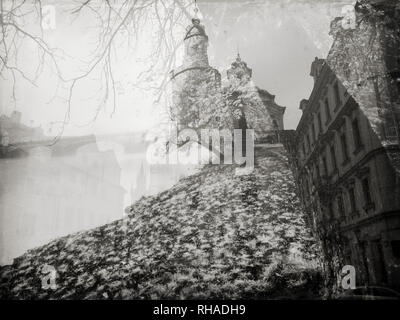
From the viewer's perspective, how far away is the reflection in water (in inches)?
135

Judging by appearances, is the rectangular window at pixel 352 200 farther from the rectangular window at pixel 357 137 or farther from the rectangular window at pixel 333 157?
the rectangular window at pixel 357 137

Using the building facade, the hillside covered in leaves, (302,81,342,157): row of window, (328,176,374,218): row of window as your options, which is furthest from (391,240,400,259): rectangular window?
(302,81,342,157): row of window

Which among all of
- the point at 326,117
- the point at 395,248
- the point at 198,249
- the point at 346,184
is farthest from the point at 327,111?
the point at 198,249

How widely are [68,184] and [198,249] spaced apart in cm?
193

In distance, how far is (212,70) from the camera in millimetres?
3768

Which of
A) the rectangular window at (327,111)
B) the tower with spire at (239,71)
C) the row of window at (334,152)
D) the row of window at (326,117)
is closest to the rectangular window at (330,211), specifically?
the row of window at (334,152)

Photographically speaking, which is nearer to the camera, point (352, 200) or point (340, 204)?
point (352, 200)

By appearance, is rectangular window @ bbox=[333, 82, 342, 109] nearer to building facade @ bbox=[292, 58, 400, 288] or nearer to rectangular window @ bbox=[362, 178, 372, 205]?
building facade @ bbox=[292, 58, 400, 288]

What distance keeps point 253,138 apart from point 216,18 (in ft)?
5.48

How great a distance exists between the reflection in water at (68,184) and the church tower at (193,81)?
0.65 metres

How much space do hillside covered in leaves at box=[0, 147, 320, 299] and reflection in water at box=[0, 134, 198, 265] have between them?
6.3 inches

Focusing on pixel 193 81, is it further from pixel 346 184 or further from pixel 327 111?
pixel 346 184

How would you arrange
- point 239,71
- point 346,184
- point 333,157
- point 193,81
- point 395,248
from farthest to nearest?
point 193,81 → point 239,71 → point 333,157 → point 346,184 → point 395,248

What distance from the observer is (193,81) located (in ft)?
12.3
